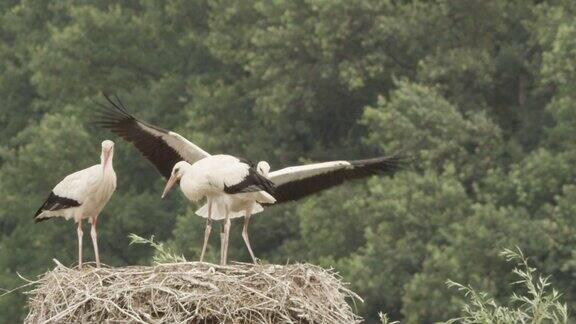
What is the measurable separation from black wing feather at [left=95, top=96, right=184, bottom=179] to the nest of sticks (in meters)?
3.22

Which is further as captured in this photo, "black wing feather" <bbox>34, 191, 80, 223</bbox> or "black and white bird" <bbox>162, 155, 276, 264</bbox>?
"black wing feather" <bbox>34, 191, 80, 223</bbox>

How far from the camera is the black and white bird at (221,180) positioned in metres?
17.3

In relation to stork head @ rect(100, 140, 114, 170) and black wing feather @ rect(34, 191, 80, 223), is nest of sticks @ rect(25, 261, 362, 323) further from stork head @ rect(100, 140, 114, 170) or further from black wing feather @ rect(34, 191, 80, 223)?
black wing feather @ rect(34, 191, 80, 223)

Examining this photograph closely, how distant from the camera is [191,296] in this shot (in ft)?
49.8

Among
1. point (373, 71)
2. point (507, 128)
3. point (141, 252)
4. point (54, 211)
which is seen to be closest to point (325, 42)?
point (373, 71)

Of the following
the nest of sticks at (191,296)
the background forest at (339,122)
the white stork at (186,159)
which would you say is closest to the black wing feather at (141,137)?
the white stork at (186,159)

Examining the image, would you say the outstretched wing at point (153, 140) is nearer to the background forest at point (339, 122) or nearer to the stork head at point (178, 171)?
the stork head at point (178, 171)

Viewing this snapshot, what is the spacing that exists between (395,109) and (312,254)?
275 centimetres

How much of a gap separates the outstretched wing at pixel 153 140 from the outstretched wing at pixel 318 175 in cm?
66

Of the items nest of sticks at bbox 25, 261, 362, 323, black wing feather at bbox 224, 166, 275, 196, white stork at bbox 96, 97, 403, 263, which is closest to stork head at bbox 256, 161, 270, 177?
white stork at bbox 96, 97, 403, 263

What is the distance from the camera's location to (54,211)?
18.3 meters

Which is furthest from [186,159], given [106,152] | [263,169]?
[106,152]

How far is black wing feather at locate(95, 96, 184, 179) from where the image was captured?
1883 centimetres

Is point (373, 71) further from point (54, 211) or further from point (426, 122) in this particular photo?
point (54, 211)
